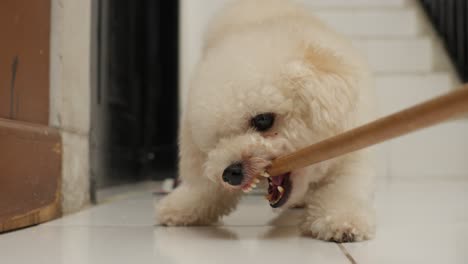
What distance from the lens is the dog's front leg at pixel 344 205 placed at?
3.56ft

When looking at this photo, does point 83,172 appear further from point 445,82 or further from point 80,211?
point 445,82

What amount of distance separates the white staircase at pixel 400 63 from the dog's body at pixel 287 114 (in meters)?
1.55

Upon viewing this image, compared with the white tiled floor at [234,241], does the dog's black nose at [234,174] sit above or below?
above

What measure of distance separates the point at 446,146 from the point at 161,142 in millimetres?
1524

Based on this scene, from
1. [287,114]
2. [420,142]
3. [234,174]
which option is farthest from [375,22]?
[234,174]

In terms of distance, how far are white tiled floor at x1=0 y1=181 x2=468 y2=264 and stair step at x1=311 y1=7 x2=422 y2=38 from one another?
4.73 ft

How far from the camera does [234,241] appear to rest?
1100 mm

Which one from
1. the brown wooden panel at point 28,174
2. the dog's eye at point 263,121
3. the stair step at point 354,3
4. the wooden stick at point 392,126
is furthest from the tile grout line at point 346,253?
the stair step at point 354,3

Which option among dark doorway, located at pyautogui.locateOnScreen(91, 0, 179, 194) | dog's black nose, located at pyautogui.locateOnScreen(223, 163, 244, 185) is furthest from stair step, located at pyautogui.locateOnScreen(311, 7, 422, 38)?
dog's black nose, located at pyautogui.locateOnScreen(223, 163, 244, 185)

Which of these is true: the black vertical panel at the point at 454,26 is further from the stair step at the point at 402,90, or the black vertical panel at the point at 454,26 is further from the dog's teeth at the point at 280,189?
the dog's teeth at the point at 280,189

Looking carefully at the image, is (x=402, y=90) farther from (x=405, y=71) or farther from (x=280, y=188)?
(x=280, y=188)

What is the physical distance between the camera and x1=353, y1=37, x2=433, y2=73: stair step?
2.85 m

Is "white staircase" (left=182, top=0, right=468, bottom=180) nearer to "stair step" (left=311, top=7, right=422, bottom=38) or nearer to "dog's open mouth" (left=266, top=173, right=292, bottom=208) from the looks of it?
"stair step" (left=311, top=7, right=422, bottom=38)

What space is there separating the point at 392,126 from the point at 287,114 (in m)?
0.47
